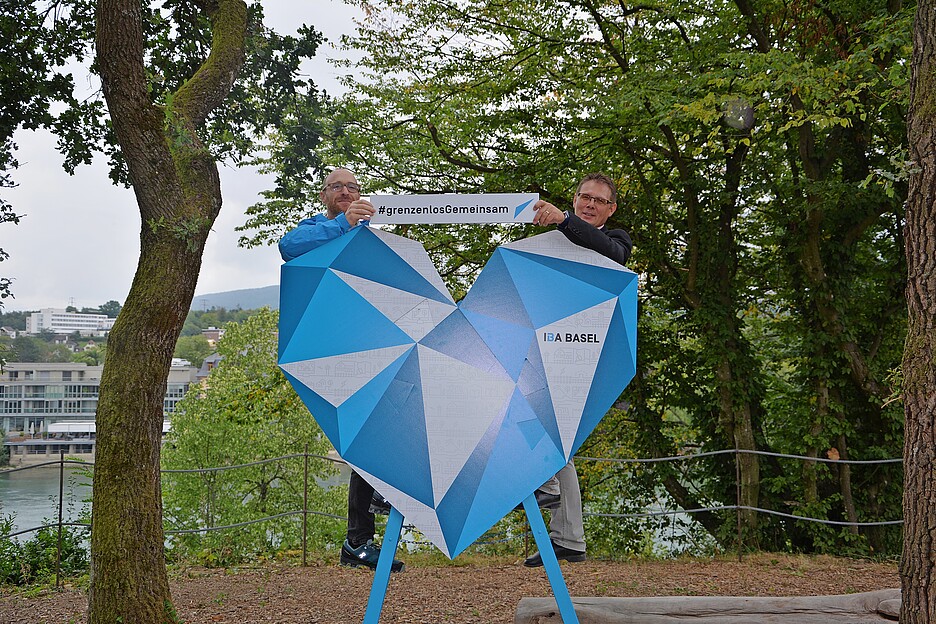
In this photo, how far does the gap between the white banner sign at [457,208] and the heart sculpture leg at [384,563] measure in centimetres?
131

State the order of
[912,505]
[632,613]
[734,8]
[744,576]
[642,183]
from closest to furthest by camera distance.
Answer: [912,505] → [632,613] → [744,576] → [734,8] → [642,183]

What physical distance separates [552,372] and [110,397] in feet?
8.49

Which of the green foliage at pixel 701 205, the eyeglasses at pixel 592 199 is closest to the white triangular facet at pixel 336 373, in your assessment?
the eyeglasses at pixel 592 199

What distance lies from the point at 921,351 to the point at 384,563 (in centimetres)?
251

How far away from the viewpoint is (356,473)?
3.46 meters

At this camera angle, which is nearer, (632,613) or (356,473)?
(356,473)

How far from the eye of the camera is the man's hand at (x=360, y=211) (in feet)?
11.1

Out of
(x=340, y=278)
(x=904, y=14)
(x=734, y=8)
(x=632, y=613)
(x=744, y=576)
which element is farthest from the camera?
(x=734, y=8)

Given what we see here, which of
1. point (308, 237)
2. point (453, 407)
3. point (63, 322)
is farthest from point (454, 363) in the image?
point (63, 322)

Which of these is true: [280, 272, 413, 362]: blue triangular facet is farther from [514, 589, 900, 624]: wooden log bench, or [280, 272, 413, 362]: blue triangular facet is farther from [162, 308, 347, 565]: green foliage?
[162, 308, 347, 565]: green foliage

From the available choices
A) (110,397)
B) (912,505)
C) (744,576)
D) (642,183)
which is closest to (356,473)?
(110,397)

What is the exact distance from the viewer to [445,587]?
603 centimetres

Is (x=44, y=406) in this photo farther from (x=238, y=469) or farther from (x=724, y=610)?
(x=724, y=610)

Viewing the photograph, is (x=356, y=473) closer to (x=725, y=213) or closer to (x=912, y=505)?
(x=912, y=505)
